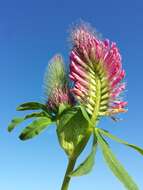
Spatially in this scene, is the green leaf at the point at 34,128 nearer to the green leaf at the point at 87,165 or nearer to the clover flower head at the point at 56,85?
the clover flower head at the point at 56,85

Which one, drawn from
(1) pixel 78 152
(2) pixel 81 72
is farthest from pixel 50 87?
(1) pixel 78 152

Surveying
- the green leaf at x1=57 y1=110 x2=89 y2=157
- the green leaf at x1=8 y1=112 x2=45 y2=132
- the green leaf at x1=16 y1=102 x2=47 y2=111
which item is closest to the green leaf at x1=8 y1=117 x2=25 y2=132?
the green leaf at x1=8 y1=112 x2=45 y2=132

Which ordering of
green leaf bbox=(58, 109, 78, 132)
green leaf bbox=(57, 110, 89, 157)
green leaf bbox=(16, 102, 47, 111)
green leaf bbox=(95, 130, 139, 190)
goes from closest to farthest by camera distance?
1. green leaf bbox=(95, 130, 139, 190)
2. green leaf bbox=(57, 110, 89, 157)
3. green leaf bbox=(58, 109, 78, 132)
4. green leaf bbox=(16, 102, 47, 111)

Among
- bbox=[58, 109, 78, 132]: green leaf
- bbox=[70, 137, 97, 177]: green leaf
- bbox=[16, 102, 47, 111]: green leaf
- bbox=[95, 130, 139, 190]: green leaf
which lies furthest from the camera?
bbox=[16, 102, 47, 111]: green leaf

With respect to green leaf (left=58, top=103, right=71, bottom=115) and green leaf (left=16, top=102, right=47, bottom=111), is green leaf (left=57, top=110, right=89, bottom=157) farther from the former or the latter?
green leaf (left=16, top=102, right=47, bottom=111)

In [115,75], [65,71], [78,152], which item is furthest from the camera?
A: [65,71]

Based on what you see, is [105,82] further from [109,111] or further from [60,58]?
[60,58]
